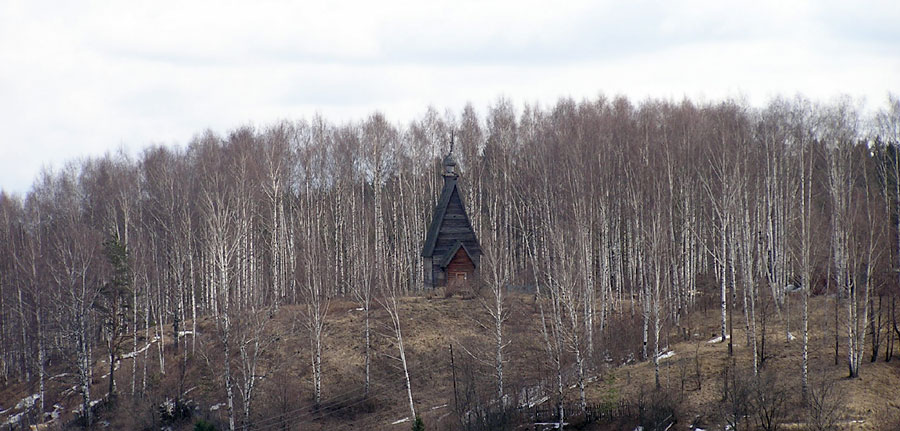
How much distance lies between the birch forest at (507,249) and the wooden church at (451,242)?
2.51 metres

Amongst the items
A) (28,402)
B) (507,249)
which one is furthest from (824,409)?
(28,402)

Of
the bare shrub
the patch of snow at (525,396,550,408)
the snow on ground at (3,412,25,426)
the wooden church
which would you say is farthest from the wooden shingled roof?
the bare shrub

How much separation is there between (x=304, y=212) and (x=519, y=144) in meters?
13.5

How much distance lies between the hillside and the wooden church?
7.30 ft

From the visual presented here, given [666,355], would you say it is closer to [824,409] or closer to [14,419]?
[824,409]

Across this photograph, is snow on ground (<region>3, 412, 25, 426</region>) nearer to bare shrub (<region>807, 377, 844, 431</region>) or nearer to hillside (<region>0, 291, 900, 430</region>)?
hillside (<region>0, 291, 900, 430</region>)

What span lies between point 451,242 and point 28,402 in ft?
70.1

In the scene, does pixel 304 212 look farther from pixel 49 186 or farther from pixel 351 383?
pixel 49 186

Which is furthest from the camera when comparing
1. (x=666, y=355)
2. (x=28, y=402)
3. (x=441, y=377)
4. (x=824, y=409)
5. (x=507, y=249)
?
(x=507, y=249)

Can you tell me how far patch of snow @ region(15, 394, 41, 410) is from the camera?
3558cm

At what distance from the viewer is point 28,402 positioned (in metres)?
36.3

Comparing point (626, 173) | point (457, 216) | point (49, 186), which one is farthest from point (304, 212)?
point (49, 186)

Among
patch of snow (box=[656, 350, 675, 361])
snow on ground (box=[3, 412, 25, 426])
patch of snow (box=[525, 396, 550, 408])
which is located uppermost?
patch of snow (box=[656, 350, 675, 361])

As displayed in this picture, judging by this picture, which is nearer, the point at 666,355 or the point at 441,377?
the point at 666,355
